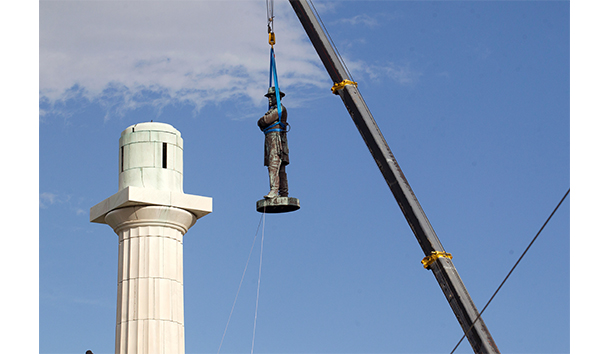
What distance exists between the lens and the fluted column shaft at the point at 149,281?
59.7 feet

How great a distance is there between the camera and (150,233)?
61.4 feet

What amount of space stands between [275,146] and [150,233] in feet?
11.2

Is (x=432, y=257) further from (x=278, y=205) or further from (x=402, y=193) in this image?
(x=278, y=205)

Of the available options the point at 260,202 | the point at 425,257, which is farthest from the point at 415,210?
the point at 260,202

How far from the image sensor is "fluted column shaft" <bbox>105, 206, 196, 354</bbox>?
1819 centimetres

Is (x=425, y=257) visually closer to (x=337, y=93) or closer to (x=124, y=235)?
(x=337, y=93)

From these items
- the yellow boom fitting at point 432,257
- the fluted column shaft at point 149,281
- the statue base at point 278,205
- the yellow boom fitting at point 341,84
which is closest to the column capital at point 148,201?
the fluted column shaft at point 149,281

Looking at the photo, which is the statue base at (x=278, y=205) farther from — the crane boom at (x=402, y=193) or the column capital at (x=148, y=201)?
the crane boom at (x=402, y=193)

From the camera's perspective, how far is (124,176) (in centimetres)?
1908

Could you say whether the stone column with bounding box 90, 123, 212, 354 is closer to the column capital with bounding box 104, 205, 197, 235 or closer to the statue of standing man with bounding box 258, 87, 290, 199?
the column capital with bounding box 104, 205, 197, 235

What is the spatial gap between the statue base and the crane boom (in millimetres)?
2230

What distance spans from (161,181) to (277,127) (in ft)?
9.89

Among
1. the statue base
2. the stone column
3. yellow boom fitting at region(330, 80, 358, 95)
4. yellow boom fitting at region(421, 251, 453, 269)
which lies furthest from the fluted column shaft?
yellow boom fitting at region(421, 251, 453, 269)

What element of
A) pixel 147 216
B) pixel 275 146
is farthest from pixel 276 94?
pixel 147 216
